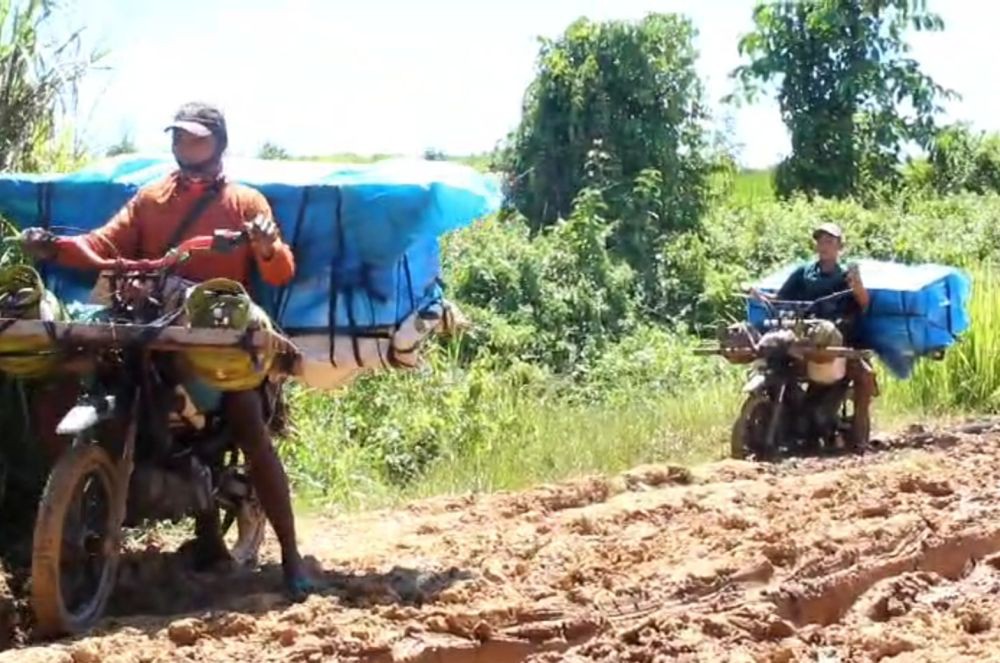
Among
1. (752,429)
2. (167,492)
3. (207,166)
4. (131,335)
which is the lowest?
(752,429)

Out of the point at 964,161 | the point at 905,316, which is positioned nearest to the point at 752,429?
the point at 905,316

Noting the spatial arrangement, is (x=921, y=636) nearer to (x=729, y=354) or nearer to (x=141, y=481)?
(x=141, y=481)

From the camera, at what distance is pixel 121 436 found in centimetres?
579

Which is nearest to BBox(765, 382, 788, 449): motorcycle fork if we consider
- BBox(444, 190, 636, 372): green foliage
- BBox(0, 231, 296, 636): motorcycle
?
BBox(444, 190, 636, 372): green foliage


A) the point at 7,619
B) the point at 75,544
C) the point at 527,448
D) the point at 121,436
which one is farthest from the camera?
the point at 527,448

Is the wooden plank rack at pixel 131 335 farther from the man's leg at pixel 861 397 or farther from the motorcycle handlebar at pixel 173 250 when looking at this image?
the man's leg at pixel 861 397

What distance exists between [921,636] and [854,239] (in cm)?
1635

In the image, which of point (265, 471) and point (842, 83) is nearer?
point (265, 471)

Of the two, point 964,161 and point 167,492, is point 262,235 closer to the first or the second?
point 167,492

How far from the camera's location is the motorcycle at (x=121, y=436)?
5.42m

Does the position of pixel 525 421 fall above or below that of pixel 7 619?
below

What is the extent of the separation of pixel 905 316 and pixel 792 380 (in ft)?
3.41

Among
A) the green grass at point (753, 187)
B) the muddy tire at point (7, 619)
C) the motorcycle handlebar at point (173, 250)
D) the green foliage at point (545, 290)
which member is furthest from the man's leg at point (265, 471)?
the green grass at point (753, 187)

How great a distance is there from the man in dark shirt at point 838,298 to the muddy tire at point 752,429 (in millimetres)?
701
